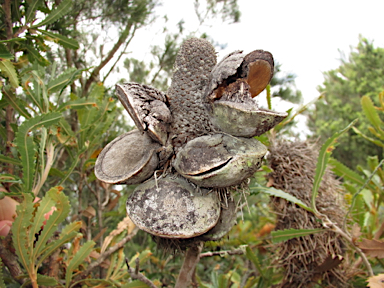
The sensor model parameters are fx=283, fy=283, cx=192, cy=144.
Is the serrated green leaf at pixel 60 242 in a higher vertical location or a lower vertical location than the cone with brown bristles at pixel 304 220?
higher

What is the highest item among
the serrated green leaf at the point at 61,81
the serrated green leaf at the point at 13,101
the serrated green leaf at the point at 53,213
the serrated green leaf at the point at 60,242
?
the serrated green leaf at the point at 61,81

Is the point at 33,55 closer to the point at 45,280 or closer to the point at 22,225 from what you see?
the point at 22,225

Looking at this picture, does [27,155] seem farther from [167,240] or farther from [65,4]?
[65,4]

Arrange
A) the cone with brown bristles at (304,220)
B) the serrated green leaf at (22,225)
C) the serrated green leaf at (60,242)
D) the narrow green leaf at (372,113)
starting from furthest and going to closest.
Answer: the narrow green leaf at (372,113) → the cone with brown bristles at (304,220) → the serrated green leaf at (60,242) → the serrated green leaf at (22,225)

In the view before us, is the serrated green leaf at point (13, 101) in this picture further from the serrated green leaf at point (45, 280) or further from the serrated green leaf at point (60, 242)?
the serrated green leaf at point (45, 280)

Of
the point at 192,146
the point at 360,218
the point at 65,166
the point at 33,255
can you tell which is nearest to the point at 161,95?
the point at 192,146

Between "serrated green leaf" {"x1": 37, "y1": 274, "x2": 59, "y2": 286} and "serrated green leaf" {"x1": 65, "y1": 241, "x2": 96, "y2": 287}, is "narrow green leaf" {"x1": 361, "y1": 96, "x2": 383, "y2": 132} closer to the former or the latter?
"serrated green leaf" {"x1": 65, "y1": 241, "x2": 96, "y2": 287}

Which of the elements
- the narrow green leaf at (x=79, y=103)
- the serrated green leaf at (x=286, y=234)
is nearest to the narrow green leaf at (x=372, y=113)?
the serrated green leaf at (x=286, y=234)

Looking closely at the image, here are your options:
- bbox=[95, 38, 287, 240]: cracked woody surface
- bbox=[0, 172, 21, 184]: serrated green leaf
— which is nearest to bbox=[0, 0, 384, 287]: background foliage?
bbox=[0, 172, 21, 184]: serrated green leaf
